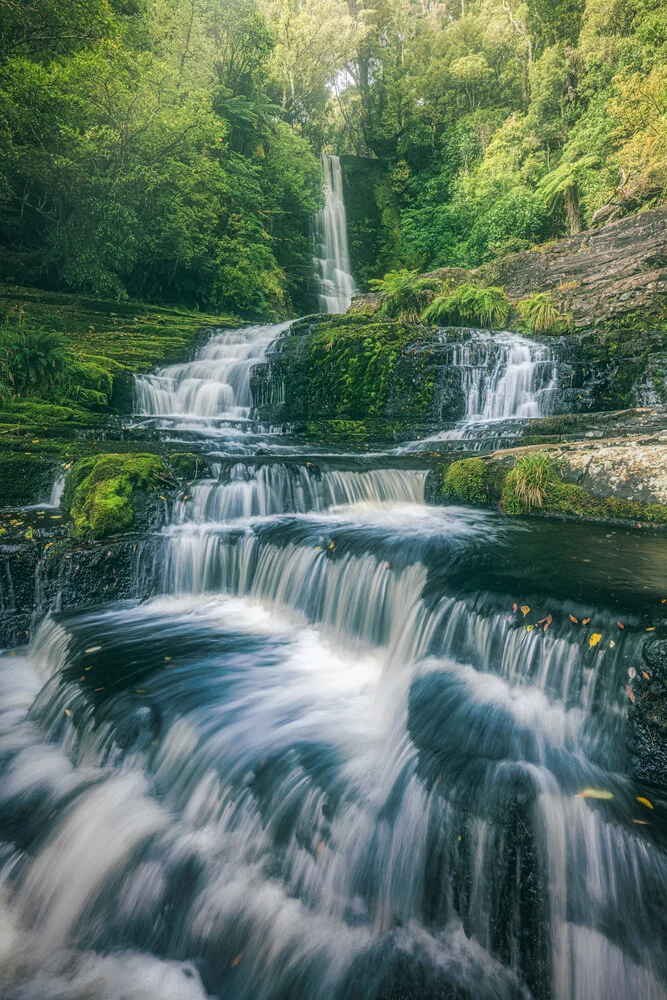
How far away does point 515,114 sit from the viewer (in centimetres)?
2155

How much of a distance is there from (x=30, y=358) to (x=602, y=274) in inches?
503

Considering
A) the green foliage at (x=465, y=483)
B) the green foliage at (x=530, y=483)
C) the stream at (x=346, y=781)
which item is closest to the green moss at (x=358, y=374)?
the green foliage at (x=465, y=483)

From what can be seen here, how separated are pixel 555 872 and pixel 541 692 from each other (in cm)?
108

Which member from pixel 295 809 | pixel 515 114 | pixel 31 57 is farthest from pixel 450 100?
pixel 295 809

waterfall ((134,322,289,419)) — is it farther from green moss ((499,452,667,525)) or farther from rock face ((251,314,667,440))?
green moss ((499,452,667,525))

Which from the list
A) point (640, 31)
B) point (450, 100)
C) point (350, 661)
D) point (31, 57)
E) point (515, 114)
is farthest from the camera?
point (450, 100)

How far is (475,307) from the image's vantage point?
41.7 feet

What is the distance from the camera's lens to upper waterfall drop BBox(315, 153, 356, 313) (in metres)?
23.1

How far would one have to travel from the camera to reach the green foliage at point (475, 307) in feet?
41.5

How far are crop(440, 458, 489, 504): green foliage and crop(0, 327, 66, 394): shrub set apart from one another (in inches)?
318

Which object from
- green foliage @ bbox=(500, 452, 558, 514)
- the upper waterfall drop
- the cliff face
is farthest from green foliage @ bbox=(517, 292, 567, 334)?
the upper waterfall drop

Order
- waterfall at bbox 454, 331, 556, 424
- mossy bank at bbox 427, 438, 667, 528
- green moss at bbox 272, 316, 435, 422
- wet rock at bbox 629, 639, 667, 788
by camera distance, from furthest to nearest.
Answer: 1. green moss at bbox 272, 316, 435, 422
2. waterfall at bbox 454, 331, 556, 424
3. mossy bank at bbox 427, 438, 667, 528
4. wet rock at bbox 629, 639, 667, 788

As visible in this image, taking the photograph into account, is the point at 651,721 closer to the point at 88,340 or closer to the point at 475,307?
the point at 475,307

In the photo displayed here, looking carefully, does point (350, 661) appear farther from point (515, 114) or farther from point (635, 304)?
point (515, 114)
